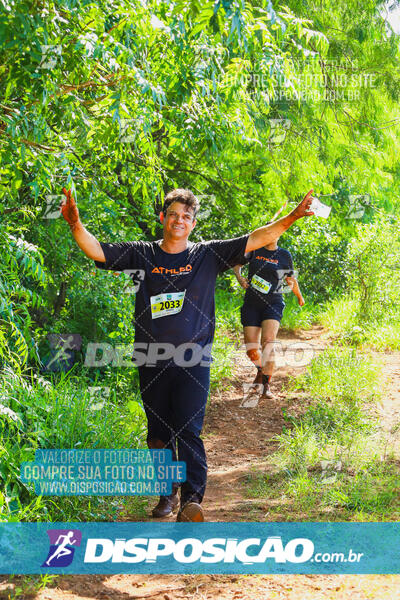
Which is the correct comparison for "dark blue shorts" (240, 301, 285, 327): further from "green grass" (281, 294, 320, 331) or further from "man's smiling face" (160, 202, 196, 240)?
"green grass" (281, 294, 320, 331)

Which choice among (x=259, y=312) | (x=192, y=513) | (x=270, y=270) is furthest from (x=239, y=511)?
(x=270, y=270)

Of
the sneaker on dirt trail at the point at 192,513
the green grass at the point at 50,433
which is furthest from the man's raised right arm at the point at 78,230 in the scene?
the sneaker on dirt trail at the point at 192,513

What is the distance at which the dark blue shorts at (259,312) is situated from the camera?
727cm

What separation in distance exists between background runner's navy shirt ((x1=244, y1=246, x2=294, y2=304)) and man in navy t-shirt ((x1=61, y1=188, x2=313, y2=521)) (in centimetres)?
304

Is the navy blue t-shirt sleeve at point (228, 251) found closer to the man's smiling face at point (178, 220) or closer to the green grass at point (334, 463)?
the man's smiling face at point (178, 220)

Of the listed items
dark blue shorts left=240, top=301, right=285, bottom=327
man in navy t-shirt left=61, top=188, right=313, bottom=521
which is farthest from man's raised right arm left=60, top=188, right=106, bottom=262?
dark blue shorts left=240, top=301, right=285, bottom=327

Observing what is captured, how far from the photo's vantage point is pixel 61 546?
3.81 metres

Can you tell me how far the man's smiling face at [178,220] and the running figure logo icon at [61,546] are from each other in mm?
1809

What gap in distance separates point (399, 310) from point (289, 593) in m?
8.59

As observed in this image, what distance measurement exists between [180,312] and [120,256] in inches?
19.2

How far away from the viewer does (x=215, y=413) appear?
24.1ft

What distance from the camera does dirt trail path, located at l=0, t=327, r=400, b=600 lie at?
3412mm

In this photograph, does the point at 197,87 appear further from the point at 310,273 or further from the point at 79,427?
the point at 310,273

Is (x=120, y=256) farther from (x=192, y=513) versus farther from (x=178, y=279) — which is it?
(x=192, y=513)
